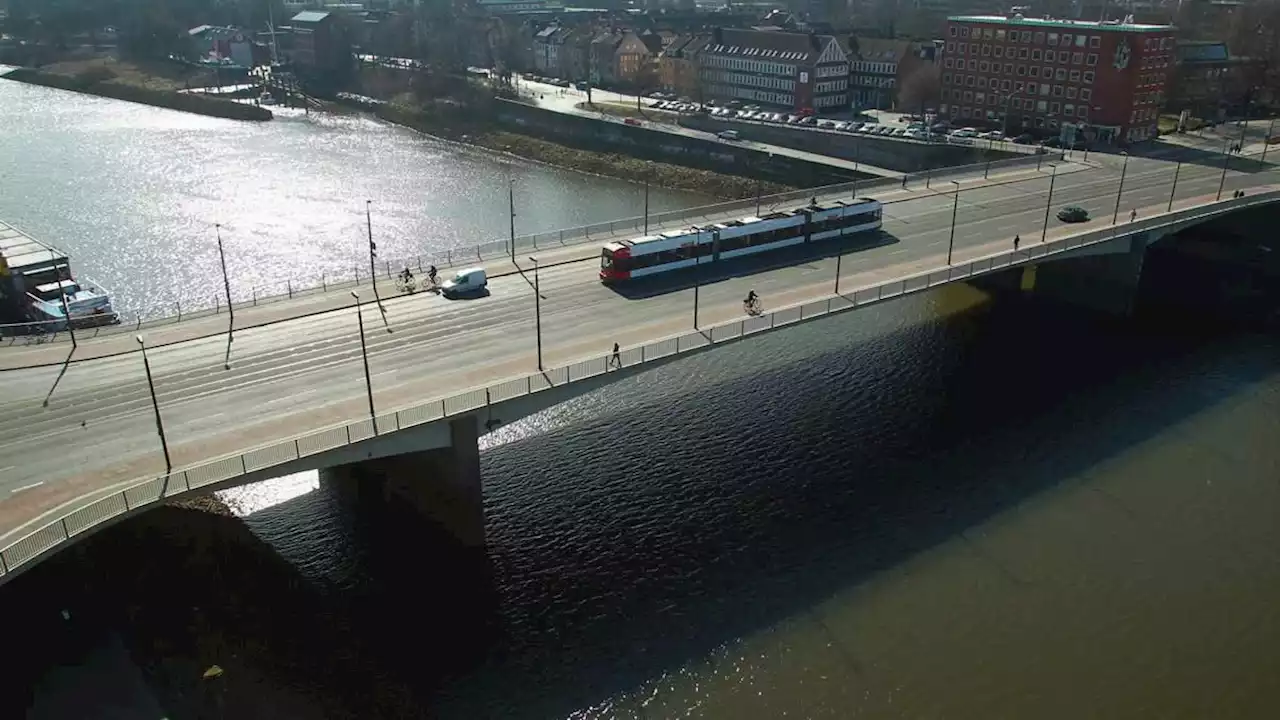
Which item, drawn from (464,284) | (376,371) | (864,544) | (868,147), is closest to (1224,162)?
(868,147)

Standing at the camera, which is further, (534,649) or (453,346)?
(453,346)

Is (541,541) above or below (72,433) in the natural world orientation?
below

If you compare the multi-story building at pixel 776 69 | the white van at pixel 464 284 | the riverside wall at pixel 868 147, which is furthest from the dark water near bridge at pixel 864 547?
the multi-story building at pixel 776 69

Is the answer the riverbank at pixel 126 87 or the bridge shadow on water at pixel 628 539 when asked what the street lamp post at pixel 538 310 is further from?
the riverbank at pixel 126 87

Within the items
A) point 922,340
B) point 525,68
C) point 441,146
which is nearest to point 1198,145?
point 922,340

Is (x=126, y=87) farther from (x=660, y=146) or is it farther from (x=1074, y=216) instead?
(x=1074, y=216)

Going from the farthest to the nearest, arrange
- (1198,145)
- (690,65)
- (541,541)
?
1. (690,65)
2. (1198,145)
3. (541,541)

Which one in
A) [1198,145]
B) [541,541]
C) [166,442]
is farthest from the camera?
[1198,145]

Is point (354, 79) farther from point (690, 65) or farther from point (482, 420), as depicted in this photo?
point (482, 420)
